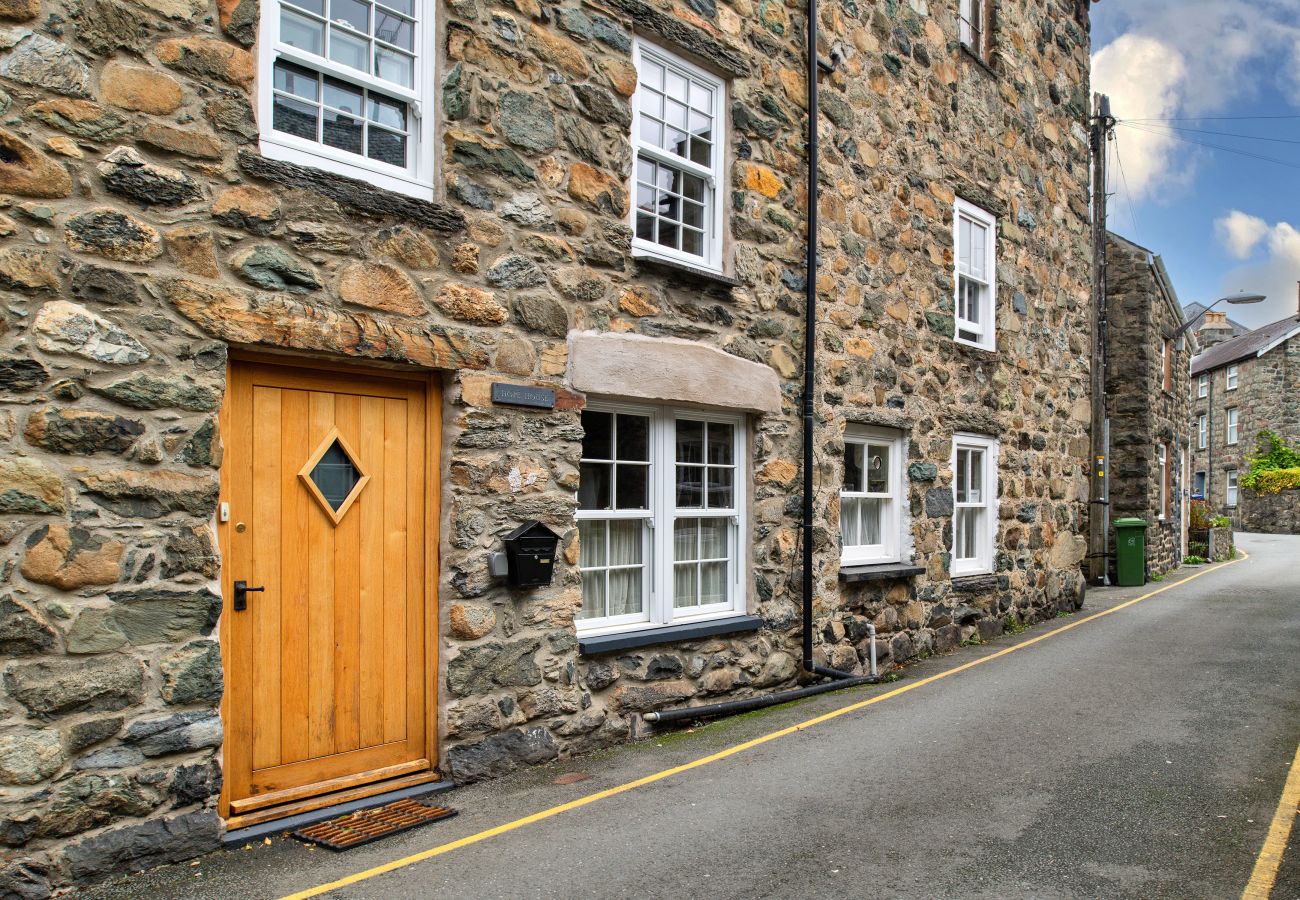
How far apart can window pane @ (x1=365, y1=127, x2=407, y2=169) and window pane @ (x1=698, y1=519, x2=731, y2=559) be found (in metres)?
3.64

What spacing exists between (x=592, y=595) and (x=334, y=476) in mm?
2199

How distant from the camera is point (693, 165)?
7629 millimetres

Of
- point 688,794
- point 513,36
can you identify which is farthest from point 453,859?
point 513,36

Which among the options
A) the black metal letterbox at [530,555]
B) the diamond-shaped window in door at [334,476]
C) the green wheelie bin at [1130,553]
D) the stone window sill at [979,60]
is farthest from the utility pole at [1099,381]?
the diamond-shaped window in door at [334,476]

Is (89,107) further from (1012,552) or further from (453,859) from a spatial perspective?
(1012,552)

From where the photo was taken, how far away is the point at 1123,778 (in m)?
5.81

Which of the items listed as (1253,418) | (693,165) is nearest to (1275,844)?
(693,165)

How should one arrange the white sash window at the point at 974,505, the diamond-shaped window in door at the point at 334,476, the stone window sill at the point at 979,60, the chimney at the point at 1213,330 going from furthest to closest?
1. the chimney at the point at 1213,330
2. the white sash window at the point at 974,505
3. the stone window sill at the point at 979,60
4. the diamond-shaped window in door at the point at 334,476

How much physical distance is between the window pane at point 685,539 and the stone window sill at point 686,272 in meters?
1.91

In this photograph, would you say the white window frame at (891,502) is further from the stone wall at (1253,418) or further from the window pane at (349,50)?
the stone wall at (1253,418)

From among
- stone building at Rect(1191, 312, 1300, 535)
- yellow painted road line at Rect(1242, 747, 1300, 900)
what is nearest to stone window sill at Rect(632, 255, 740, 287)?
yellow painted road line at Rect(1242, 747, 1300, 900)

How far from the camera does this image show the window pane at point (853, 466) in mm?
9430

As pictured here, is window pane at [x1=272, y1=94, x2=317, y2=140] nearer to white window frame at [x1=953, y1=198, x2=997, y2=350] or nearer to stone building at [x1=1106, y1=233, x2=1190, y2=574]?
white window frame at [x1=953, y1=198, x2=997, y2=350]

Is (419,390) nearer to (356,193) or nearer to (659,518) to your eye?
(356,193)
